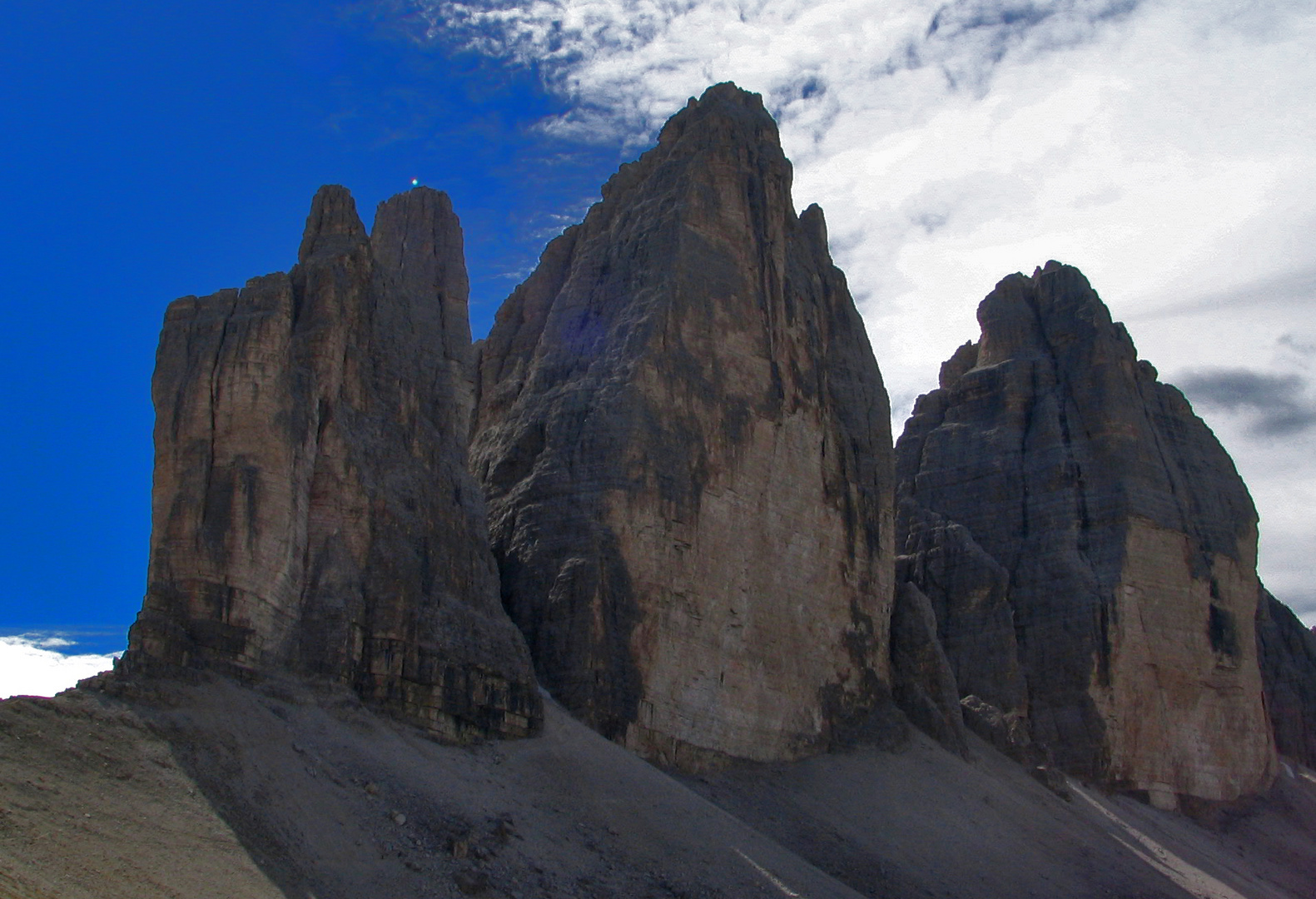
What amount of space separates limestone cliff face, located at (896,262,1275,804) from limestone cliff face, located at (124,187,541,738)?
83.9 feet

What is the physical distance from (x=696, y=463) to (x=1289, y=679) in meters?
39.5

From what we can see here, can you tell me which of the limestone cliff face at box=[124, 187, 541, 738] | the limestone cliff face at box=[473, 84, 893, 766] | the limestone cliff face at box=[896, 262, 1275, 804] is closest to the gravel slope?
the limestone cliff face at box=[124, 187, 541, 738]

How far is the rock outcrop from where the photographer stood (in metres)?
66.5

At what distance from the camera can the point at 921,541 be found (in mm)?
57469

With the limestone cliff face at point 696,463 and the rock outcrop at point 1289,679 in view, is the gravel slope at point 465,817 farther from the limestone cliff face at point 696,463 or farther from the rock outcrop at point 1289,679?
the rock outcrop at point 1289,679

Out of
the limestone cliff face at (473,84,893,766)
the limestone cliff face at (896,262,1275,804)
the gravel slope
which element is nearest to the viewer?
the gravel slope

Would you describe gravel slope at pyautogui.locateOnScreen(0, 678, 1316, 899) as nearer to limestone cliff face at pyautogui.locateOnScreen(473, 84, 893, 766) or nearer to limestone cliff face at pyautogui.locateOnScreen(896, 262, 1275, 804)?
limestone cliff face at pyautogui.locateOnScreen(473, 84, 893, 766)

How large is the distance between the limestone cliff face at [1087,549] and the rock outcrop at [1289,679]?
6.84 meters

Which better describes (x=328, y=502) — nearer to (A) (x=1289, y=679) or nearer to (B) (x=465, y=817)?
(B) (x=465, y=817)

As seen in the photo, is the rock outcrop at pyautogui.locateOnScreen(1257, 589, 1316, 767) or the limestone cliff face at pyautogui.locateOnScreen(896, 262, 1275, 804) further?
the rock outcrop at pyautogui.locateOnScreen(1257, 589, 1316, 767)

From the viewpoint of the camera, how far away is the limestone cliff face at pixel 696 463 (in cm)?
3803

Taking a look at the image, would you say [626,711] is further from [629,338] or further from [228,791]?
[228,791]

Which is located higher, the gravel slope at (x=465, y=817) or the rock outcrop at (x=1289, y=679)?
the rock outcrop at (x=1289, y=679)

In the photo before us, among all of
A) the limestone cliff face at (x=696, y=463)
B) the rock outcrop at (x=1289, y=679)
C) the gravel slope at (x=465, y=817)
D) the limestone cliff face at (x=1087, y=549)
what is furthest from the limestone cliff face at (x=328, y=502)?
the rock outcrop at (x=1289, y=679)
